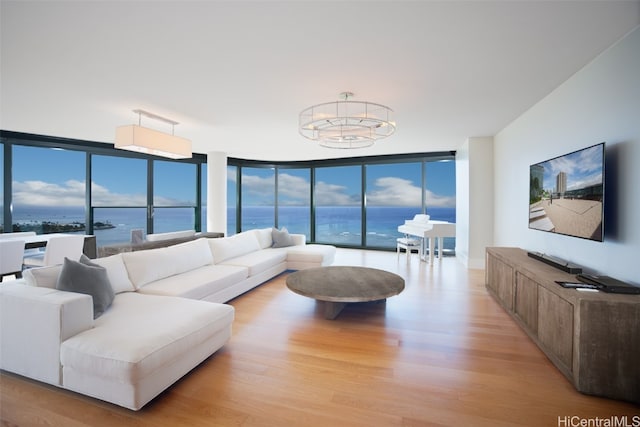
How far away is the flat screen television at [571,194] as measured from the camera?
2394mm

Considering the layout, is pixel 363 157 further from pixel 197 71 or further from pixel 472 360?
pixel 472 360

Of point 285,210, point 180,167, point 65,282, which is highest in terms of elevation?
point 180,167

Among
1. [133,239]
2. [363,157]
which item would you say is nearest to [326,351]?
[133,239]

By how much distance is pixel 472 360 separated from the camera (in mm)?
2342

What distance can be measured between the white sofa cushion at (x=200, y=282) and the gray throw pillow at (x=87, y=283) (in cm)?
59

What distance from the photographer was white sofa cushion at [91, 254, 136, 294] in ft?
8.88

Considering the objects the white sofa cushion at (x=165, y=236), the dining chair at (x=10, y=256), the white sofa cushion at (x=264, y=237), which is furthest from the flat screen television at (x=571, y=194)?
the dining chair at (x=10, y=256)

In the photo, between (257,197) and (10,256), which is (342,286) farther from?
(257,197)

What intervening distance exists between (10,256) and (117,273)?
86.2 inches

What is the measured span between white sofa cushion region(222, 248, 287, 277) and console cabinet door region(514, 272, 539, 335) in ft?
10.6

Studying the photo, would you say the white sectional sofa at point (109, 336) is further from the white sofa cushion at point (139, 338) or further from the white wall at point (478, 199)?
the white wall at point (478, 199)

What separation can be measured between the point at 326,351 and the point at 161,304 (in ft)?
4.81

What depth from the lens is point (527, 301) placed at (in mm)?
2775

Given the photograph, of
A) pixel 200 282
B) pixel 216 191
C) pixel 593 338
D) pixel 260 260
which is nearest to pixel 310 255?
pixel 260 260
